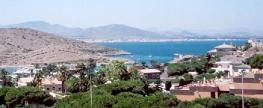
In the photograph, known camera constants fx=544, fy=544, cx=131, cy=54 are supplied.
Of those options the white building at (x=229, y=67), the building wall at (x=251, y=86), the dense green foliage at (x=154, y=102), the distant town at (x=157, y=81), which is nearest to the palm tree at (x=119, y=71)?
the distant town at (x=157, y=81)

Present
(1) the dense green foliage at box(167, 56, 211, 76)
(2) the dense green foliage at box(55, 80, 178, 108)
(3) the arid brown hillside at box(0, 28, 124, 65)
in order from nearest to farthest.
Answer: (2) the dense green foliage at box(55, 80, 178, 108) < (1) the dense green foliage at box(167, 56, 211, 76) < (3) the arid brown hillside at box(0, 28, 124, 65)

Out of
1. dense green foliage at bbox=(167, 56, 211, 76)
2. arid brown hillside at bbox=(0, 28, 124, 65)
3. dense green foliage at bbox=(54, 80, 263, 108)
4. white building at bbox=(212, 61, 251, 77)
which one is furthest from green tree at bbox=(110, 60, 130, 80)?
arid brown hillside at bbox=(0, 28, 124, 65)

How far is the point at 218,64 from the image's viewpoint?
246 feet

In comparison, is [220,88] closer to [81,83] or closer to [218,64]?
[81,83]

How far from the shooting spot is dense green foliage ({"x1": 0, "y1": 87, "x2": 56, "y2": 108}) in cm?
4797

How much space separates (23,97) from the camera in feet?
159

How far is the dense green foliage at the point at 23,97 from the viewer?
4797 cm

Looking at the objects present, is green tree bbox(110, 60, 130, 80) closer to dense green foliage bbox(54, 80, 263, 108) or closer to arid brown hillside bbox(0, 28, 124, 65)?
dense green foliage bbox(54, 80, 263, 108)

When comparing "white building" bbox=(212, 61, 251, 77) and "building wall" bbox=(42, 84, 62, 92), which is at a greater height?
"white building" bbox=(212, 61, 251, 77)

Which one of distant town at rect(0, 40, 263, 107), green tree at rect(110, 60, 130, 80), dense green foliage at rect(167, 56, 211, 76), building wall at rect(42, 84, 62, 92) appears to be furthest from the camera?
building wall at rect(42, 84, 62, 92)

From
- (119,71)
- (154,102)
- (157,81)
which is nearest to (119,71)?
(119,71)

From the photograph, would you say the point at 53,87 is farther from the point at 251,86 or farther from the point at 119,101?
the point at 251,86

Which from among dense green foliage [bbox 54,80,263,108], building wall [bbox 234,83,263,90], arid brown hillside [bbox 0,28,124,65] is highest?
building wall [bbox 234,83,263,90]

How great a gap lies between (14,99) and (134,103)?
1466 cm
